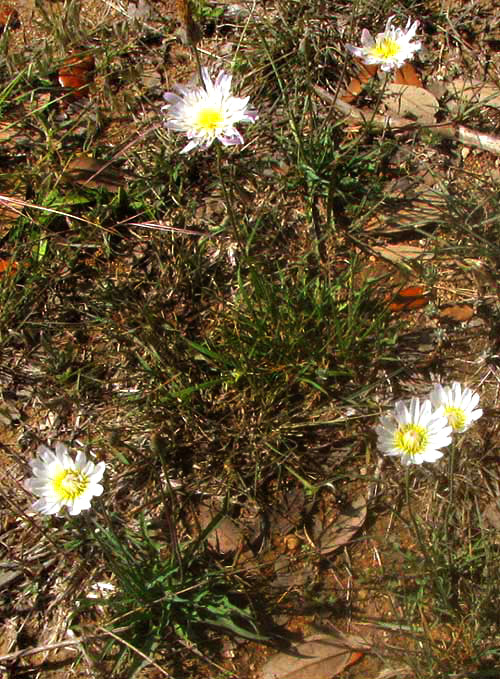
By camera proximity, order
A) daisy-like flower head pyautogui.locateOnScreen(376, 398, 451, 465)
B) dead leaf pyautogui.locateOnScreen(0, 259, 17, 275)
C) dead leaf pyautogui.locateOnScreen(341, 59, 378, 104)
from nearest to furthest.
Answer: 1. daisy-like flower head pyautogui.locateOnScreen(376, 398, 451, 465)
2. dead leaf pyautogui.locateOnScreen(0, 259, 17, 275)
3. dead leaf pyautogui.locateOnScreen(341, 59, 378, 104)

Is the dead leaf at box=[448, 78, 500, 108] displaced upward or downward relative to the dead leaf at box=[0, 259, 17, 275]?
upward

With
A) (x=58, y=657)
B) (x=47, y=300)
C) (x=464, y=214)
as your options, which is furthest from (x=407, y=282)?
(x=58, y=657)

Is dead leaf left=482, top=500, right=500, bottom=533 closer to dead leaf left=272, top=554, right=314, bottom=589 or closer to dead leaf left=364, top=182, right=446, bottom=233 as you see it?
dead leaf left=272, top=554, right=314, bottom=589

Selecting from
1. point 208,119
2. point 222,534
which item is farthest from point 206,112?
point 222,534

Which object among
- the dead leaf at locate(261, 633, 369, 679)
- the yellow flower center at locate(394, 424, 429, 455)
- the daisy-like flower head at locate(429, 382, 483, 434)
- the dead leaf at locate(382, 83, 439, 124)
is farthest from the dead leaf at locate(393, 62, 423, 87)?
the dead leaf at locate(261, 633, 369, 679)

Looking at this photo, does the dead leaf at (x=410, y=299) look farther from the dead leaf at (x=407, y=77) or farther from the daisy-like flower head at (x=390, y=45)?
the dead leaf at (x=407, y=77)
